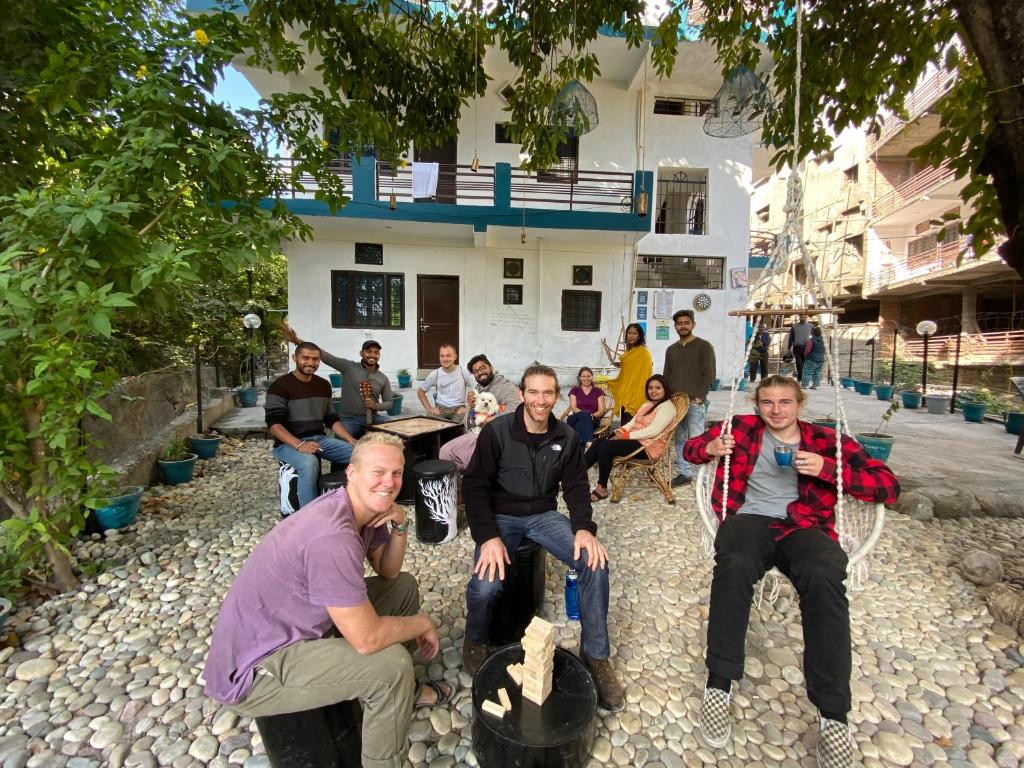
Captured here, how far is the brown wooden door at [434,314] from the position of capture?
10.2m

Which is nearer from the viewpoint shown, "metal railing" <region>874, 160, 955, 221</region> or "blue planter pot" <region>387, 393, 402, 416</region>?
"blue planter pot" <region>387, 393, 402, 416</region>

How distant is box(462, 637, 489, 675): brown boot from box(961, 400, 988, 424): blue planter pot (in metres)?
9.28

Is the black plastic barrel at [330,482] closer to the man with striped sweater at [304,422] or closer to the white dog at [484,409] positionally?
the man with striped sweater at [304,422]

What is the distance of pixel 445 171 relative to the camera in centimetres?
972

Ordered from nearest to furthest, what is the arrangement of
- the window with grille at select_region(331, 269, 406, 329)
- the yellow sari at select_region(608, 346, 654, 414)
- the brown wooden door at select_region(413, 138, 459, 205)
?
the yellow sari at select_region(608, 346, 654, 414) < the brown wooden door at select_region(413, 138, 459, 205) < the window with grille at select_region(331, 269, 406, 329)

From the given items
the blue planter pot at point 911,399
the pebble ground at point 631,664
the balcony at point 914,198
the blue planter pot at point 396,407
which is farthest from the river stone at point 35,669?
the balcony at point 914,198

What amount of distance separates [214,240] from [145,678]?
6.91 feet

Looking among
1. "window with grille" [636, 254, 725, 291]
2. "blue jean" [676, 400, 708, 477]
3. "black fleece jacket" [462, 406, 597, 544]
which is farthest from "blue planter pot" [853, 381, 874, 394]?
"black fleece jacket" [462, 406, 597, 544]

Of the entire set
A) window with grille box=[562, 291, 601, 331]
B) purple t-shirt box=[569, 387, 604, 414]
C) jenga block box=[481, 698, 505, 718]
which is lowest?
jenga block box=[481, 698, 505, 718]

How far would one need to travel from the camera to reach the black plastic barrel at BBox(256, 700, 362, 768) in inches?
55.8

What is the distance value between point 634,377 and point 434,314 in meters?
6.30

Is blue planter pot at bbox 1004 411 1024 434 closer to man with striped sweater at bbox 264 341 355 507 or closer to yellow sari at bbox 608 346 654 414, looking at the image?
yellow sari at bbox 608 346 654 414

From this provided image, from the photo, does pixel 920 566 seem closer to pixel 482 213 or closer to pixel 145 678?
pixel 145 678

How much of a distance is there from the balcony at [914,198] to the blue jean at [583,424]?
52.9 feet
